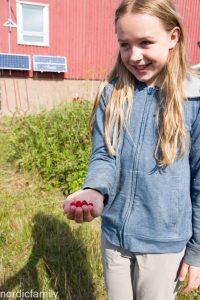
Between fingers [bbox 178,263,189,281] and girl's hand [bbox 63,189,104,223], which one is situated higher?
girl's hand [bbox 63,189,104,223]

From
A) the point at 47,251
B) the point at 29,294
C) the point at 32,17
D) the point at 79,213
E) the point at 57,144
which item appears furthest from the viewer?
the point at 32,17

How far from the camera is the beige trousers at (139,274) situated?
150 centimetres

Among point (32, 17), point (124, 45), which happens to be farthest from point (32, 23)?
point (124, 45)

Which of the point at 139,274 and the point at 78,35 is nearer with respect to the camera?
the point at 139,274

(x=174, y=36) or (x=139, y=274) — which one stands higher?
(x=174, y=36)

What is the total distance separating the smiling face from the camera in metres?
1.32

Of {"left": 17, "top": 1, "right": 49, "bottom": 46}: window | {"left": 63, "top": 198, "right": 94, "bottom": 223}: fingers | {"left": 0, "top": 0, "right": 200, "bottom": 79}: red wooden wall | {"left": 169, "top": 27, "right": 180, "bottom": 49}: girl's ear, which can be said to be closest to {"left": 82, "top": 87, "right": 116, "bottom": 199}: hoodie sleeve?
{"left": 63, "top": 198, "right": 94, "bottom": 223}: fingers

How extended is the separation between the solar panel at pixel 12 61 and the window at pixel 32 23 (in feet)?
1.90

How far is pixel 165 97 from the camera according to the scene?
1.45 metres

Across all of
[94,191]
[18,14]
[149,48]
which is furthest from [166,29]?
[18,14]

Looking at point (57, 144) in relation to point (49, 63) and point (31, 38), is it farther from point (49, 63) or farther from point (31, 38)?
point (31, 38)

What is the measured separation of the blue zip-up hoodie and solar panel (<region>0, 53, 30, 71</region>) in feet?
31.1

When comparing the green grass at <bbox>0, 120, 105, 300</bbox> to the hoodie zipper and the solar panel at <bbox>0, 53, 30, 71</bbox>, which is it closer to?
the hoodie zipper

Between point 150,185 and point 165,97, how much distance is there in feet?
1.27
